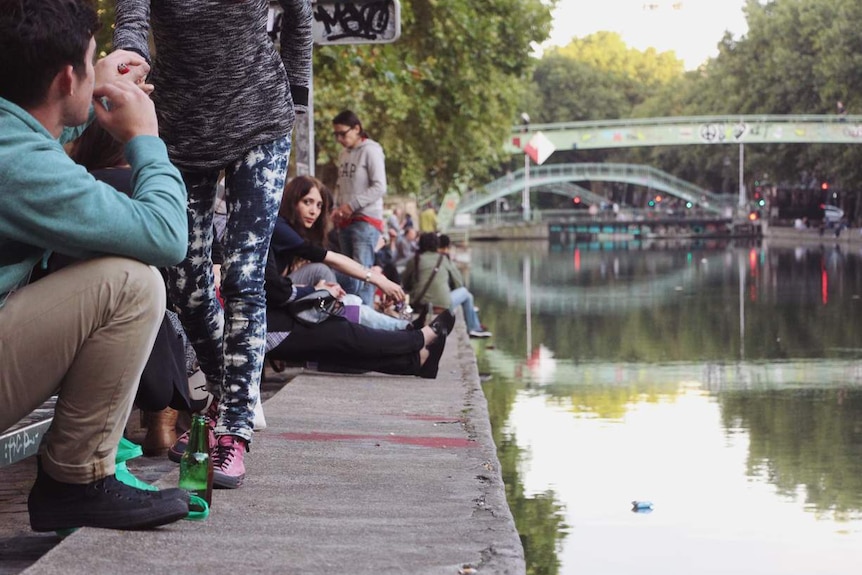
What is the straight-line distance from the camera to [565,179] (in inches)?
3787

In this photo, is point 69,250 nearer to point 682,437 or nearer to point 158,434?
point 158,434

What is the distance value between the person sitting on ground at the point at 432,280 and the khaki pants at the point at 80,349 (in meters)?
12.5

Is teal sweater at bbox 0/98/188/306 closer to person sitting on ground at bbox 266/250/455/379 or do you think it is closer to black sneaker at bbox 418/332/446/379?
person sitting on ground at bbox 266/250/455/379

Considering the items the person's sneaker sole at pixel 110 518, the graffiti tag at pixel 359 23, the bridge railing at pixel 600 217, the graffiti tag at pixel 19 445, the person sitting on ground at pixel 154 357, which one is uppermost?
the graffiti tag at pixel 359 23

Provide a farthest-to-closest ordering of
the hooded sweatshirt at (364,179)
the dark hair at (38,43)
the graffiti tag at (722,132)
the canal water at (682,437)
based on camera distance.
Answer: the graffiti tag at (722,132) < the hooded sweatshirt at (364,179) < the canal water at (682,437) < the dark hair at (38,43)

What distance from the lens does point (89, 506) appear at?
3.64m

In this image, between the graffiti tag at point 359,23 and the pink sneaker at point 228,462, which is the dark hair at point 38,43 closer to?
the pink sneaker at point 228,462

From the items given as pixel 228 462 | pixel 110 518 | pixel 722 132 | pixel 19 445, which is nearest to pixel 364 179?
pixel 228 462

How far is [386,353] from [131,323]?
553 centimetres

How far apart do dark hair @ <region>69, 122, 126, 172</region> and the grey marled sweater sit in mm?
391

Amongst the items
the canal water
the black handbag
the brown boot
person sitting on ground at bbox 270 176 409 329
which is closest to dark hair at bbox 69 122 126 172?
the brown boot

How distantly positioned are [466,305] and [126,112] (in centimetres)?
1397

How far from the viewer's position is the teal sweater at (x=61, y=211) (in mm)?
3301

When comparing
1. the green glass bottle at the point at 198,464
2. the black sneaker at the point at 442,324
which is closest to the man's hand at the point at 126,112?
the green glass bottle at the point at 198,464
